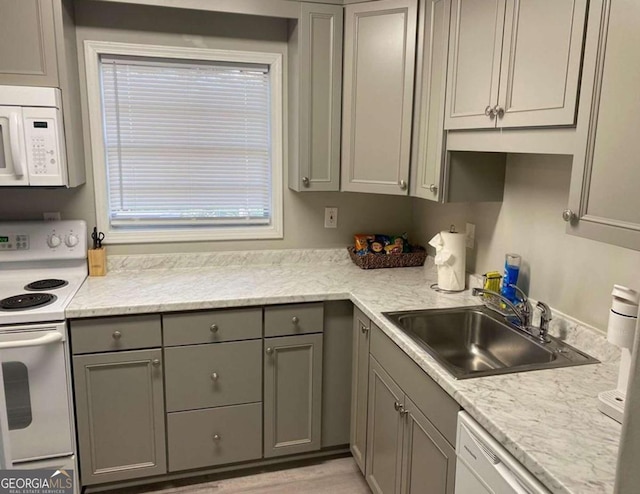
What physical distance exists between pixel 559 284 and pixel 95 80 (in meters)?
A: 2.30

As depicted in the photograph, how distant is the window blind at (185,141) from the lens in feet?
8.54

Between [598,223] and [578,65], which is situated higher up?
[578,65]

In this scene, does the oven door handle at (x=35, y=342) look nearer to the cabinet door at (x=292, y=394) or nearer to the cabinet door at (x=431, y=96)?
the cabinet door at (x=292, y=394)

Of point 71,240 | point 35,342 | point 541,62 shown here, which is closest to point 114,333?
point 35,342

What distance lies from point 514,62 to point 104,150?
1.97 meters

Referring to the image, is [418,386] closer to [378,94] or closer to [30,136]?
[378,94]

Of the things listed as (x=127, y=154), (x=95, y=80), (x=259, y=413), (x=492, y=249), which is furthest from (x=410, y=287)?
(x=95, y=80)

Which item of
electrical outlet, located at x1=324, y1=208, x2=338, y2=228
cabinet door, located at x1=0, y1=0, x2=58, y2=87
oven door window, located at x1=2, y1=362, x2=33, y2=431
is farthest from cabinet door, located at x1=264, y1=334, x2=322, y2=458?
cabinet door, located at x1=0, y1=0, x2=58, y2=87

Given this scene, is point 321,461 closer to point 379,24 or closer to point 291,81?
point 291,81

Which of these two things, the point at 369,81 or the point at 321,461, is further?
the point at 321,461

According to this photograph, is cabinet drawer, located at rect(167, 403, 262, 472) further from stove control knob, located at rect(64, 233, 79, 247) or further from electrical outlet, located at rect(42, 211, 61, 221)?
electrical outlet, located at rect(42, 211, 61, 221)

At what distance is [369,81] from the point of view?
97.0 inches

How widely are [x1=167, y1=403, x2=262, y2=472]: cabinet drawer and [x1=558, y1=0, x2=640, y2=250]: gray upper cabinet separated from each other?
1.71 meters

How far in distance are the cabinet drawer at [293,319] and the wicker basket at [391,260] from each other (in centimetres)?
52
